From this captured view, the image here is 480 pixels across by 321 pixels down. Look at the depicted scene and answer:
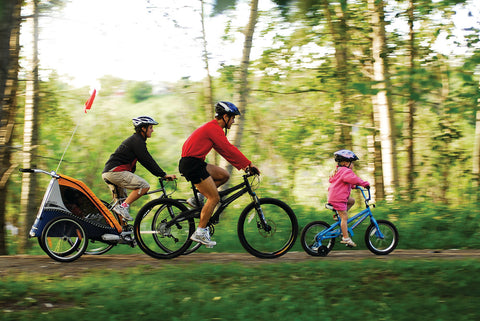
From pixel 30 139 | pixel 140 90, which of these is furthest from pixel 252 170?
pixel 140 90

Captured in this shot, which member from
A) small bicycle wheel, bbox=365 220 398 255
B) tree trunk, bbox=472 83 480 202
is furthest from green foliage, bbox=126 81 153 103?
tree trunk, bbox=472 83 480 202

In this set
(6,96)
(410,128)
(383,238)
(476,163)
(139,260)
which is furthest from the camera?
(410,128)

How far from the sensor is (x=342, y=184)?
8141 millimetres

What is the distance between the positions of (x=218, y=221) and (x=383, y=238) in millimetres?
2779

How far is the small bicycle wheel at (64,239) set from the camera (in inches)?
282

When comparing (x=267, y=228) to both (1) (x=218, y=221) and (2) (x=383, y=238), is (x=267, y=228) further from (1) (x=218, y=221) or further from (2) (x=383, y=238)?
(2) (x=383, y=238)

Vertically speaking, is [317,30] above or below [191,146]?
above

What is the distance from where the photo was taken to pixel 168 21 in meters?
12.2

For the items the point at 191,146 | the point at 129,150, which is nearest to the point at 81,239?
the point at 129,150

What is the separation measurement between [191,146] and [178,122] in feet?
25.0

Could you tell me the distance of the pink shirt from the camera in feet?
26.3

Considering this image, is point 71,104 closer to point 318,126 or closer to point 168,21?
point 168,21

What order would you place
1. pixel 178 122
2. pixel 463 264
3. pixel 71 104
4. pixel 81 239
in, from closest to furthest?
pixel 463 264 → pixel 81 239 → pixel 71 104 → pixel 178 122

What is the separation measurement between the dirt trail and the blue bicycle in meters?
0.14
